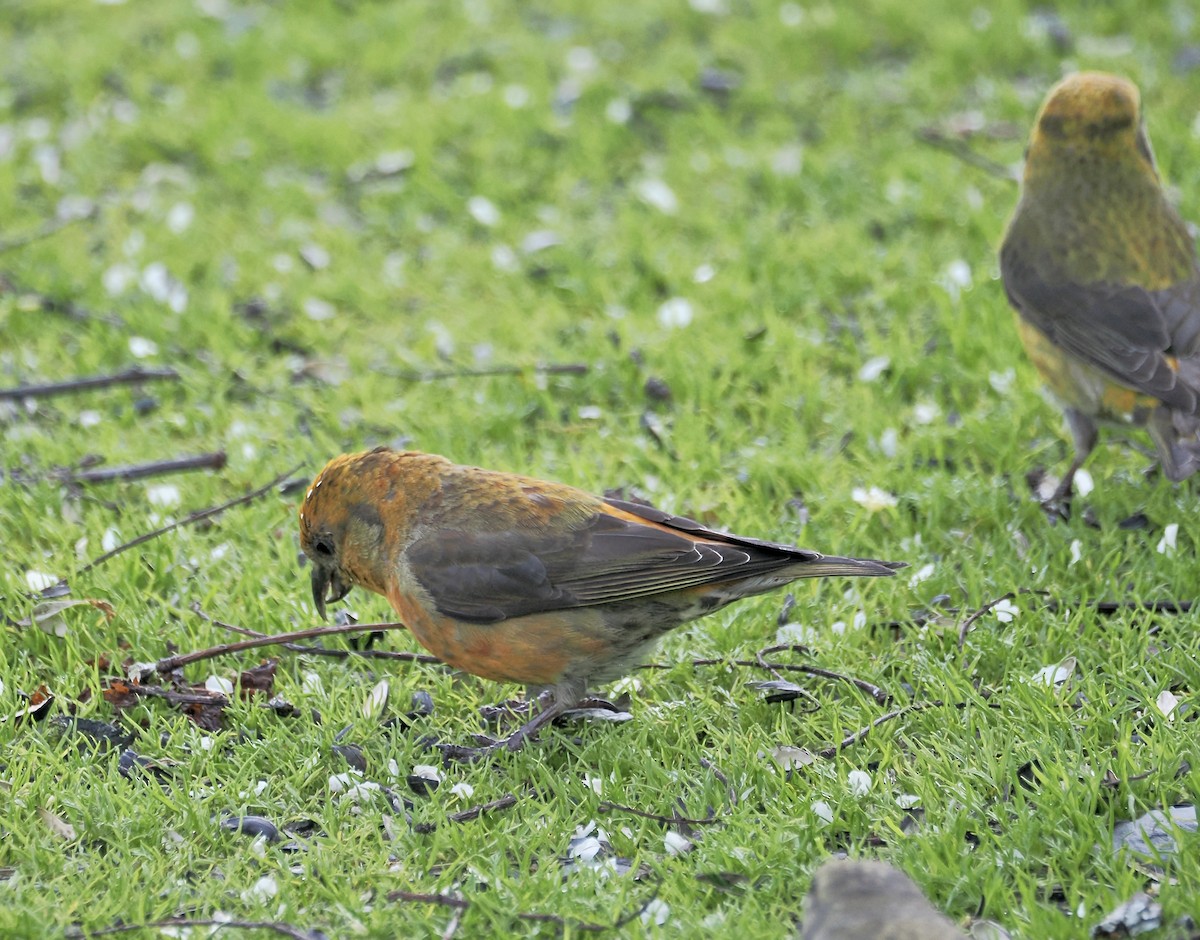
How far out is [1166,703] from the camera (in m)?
4.10

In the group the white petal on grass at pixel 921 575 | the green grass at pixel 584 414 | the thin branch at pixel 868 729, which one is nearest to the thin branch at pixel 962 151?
the green grass at pixel 584 414

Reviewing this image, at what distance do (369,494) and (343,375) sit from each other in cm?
217

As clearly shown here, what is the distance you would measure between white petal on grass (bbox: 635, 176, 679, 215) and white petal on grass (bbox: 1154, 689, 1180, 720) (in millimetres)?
4185

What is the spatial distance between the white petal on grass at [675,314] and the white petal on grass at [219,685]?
9.35ft

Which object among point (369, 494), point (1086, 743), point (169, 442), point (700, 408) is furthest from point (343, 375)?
point (1086, 743)

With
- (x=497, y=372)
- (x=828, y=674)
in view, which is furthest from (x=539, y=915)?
(x=497, y=372)

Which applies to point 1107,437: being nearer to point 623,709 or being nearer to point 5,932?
point 623,709

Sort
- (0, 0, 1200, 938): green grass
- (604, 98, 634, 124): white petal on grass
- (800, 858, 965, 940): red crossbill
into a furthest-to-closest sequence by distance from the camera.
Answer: (604, 98, 634, 124): white petal on grass
(0, 0, 1200, 938): green grass
(800, 858, 965, 940): red crossbill

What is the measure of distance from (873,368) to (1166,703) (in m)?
2.32

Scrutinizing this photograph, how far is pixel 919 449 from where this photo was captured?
5.57 metres

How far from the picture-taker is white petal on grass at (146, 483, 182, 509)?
18.0ft

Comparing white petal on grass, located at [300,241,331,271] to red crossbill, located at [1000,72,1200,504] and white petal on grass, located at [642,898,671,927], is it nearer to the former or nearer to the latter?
red crossbill, located at [1000,72,1200,504]

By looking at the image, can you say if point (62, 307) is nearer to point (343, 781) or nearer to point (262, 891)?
point (343, 781)

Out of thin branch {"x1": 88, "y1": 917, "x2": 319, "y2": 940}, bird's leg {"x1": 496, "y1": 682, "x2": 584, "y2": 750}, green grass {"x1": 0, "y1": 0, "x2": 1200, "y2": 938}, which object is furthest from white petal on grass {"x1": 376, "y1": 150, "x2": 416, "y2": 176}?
thin branch {"x1": 88, "y1": 917, "x2": 319, "y2": 940}
